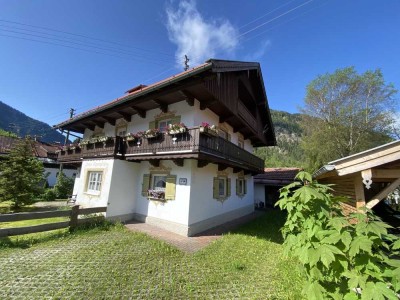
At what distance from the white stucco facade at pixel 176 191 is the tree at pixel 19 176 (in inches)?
200

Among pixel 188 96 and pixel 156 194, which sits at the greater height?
pixel 188 96

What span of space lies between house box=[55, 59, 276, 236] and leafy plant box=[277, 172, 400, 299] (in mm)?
5823

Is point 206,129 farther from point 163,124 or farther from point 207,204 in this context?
point 207,204

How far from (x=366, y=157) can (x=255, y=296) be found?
15.5 ft

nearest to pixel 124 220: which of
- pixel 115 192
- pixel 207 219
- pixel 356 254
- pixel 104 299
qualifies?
pixel 115 192

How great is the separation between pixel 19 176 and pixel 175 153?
1317 cm

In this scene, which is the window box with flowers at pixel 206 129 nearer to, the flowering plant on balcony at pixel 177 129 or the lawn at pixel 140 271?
the flowering plant on balcony at pixel 177 129

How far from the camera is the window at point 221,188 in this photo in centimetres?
1230

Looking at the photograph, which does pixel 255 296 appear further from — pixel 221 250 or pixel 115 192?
pixel 115 192

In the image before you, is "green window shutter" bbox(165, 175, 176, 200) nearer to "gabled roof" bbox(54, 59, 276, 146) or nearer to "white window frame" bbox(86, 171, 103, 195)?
"gabled roof" bbox(54, 59, 276, 146)

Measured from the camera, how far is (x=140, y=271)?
5.88 meters

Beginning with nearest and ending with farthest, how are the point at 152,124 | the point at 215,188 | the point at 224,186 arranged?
the point at 215,188 → the point at 152,124 → the point at 224,186

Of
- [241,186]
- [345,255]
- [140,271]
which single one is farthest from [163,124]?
[345,255]

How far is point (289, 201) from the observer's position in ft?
12.6
